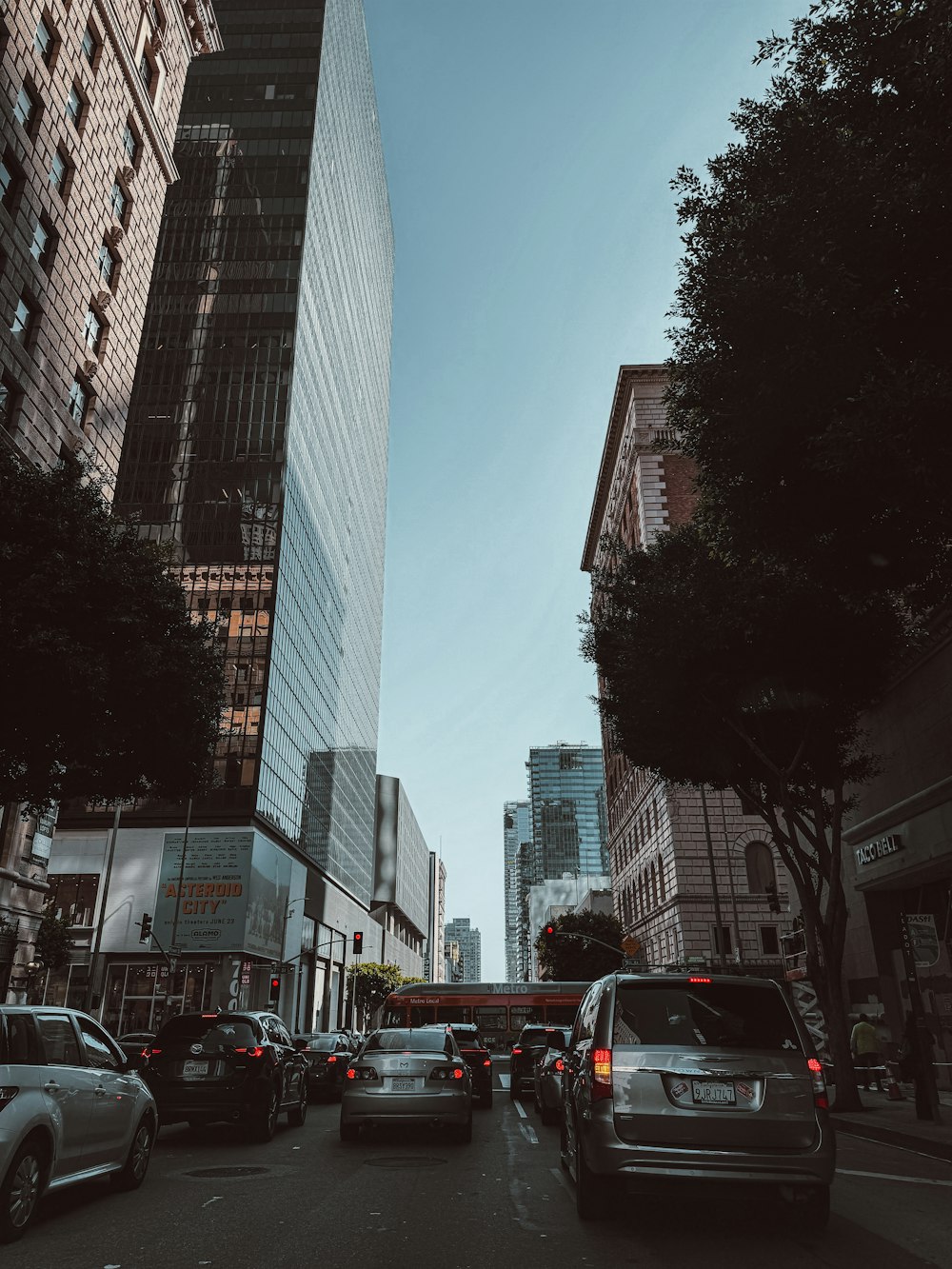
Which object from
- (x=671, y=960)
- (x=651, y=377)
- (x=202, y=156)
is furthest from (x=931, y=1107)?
(x=202, y=156)

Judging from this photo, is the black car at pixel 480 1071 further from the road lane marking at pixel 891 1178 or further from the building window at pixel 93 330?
the building window at pixel 93 330

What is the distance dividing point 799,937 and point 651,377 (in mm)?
35184

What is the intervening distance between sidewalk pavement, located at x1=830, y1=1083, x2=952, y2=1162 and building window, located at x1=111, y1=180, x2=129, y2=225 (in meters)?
33.6

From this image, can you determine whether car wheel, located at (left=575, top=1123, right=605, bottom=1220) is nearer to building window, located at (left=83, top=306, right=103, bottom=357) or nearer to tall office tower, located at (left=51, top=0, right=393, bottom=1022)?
building window, located at (left=83, top=306, right=103, bottom=357)

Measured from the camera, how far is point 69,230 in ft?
90.8

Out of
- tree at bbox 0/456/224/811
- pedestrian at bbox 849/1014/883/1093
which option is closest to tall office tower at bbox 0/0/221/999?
tree at bbox 0/456/224/811

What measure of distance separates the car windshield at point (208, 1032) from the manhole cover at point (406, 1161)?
9.91ft

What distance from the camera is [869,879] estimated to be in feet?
78.1

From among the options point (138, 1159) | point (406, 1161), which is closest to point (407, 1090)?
point (406, 1161)

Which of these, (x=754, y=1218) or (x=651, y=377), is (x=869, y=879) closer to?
(x=754, y=1218)

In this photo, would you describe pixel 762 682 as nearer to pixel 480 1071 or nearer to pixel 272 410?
pixel 480 1071

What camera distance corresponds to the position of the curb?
11562 millimetres

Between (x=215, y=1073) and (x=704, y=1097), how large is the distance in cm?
823

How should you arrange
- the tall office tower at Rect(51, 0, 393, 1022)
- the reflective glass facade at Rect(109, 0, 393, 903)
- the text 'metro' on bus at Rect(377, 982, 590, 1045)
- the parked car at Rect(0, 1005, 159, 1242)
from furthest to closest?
the reflective glass facade at Rect(109, 0, 393, 903)
the tall office tower at Rect(51, 0, 393, 1022)
the text 'metro' on bus at Rect(377, 982, 590, 1045)
the parked car at Rect(0, 1005, 159, 1242)
